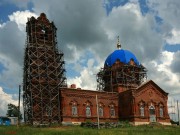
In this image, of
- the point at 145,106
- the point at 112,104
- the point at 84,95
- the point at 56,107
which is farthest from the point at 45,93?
the point at 145,106

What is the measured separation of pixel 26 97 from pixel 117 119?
1343cm

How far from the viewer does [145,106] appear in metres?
44.7

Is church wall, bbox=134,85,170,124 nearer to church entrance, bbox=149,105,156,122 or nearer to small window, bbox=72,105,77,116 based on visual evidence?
church entrance, bbox=149,105,156,122

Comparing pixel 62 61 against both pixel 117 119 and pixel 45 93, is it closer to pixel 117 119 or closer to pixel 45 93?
pixel 45 93

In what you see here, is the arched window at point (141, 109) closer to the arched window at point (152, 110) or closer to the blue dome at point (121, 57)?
the arched window at point (152, 110)

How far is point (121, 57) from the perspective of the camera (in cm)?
4934

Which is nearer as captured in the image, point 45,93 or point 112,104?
point 45,93

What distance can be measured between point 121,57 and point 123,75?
127 inches

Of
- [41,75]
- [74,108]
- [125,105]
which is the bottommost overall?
[74,108]

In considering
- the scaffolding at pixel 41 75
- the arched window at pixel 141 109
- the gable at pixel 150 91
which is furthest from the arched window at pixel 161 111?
the scaffolding at pixel 41 75

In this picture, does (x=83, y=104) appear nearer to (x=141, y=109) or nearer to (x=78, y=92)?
(x=78, y=92)

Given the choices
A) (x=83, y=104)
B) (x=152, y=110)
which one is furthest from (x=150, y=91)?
(x=83, y=104)

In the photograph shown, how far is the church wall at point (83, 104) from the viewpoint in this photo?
4019cm

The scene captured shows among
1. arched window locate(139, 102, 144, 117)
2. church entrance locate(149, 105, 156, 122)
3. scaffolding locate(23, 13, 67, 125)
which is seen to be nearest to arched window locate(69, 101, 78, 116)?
scaffolding locate(23, 13, 67, 125)
